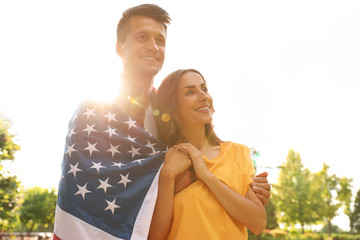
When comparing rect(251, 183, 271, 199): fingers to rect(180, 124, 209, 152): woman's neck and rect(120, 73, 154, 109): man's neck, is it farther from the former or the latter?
rect(120, 73, 154, 109): man's neck

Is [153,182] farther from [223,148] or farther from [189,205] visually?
[223,148]

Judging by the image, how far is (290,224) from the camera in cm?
3797

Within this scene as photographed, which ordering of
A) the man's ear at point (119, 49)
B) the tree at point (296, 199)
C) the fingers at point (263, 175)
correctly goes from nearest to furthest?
1. the fingers at point (263, 175)
2. the man's ear at point (119, 49)
3. the tree at point (296, 199)

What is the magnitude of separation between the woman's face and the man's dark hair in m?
0.78

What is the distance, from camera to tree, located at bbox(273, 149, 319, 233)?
3597 cm

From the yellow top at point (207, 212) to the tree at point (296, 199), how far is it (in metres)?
33.8

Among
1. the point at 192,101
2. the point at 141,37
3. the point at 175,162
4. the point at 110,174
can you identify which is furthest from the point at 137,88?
the point at 110,174

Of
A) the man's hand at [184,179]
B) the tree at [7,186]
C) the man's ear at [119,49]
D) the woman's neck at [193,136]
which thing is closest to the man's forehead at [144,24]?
the man's ear at [119,49]

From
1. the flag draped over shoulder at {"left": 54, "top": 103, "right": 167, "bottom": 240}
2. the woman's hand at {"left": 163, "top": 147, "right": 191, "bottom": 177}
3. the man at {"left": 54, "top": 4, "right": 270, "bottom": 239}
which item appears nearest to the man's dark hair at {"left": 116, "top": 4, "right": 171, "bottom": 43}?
the man at {"left": 54, "top": 4, "right": 270, "bottom": 239}

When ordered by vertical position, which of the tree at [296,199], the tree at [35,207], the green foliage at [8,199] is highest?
the green foliage at [8,199]

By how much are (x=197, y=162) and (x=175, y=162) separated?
0.22 metres

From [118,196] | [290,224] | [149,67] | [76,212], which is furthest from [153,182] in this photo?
[290,224]

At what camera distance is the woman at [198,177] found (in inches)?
112

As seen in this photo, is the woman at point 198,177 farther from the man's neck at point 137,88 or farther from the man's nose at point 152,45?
the man's nose at point 152,45
